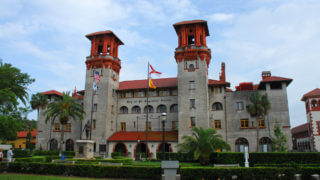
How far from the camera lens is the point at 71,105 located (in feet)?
149

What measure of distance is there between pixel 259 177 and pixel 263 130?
87.5ft

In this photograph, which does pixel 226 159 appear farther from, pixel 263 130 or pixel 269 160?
pixel 263 130

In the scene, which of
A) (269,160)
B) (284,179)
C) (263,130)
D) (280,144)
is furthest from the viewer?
(263,130)

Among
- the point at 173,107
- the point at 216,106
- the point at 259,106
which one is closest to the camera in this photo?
the point at 259,106

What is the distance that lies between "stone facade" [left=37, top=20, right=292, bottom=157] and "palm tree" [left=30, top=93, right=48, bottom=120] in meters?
3.38

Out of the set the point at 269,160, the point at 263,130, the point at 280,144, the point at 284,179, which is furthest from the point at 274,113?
the point at 284,179

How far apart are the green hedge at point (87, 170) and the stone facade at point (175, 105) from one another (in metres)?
18.3

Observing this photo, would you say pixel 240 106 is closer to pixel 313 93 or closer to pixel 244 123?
pixel 244 123

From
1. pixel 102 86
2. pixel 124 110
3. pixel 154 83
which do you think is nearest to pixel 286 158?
pixel 154 83

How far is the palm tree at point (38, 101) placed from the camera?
53406 millimetres

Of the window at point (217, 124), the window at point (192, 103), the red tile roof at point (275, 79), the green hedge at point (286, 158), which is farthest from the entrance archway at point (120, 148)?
the red tile roof at point (275, 79)

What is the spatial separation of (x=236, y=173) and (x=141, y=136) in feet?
98.6

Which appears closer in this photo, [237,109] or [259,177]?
[259,177]

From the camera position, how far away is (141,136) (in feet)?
154
